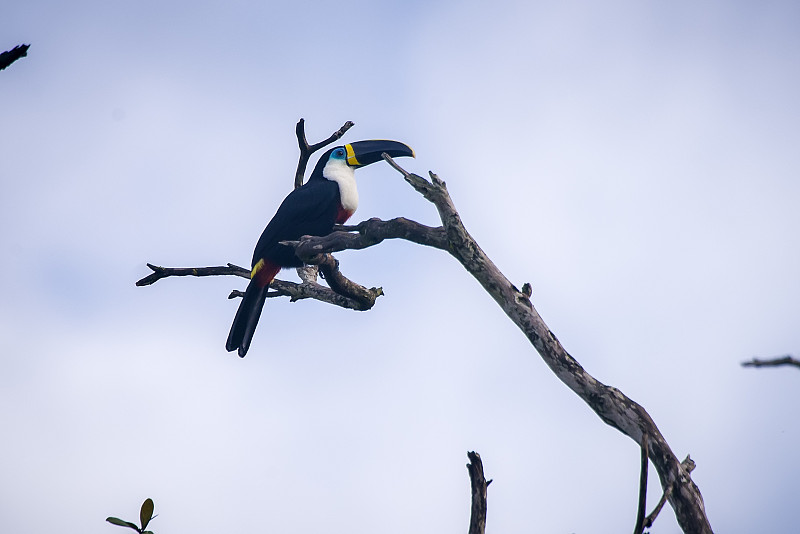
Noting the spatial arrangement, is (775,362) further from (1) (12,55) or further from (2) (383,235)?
(2) (383,235)

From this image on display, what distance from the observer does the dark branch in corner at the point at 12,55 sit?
1.95 meters

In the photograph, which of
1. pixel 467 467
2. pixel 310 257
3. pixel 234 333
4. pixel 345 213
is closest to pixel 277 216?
pixel 345 213

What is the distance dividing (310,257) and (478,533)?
7.30ft

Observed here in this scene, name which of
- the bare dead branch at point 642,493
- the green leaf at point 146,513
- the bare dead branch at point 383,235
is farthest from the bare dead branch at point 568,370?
the green leaf at point 146,513

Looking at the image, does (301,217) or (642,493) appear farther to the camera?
(301,217)

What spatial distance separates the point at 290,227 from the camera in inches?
237

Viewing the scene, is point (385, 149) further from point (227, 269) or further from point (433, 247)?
point (433, 247)

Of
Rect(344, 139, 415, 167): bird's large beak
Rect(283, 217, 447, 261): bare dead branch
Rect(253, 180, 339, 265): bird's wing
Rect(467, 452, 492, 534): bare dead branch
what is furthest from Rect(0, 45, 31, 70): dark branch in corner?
Rect(344, 139, 415, 167): bird's large beak

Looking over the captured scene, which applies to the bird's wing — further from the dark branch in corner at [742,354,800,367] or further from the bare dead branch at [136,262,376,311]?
the dark branch in corner at [742,354,800,367]

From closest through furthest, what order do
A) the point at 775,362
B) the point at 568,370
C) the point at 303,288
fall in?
1. the point at 775,362
2. the point at 568,370
3. the point at 303,288

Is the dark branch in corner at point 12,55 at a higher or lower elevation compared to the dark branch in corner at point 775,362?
higher

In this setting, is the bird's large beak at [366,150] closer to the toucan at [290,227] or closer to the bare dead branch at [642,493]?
the toucan at [290,227]

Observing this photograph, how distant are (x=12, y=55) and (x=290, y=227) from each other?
407cm

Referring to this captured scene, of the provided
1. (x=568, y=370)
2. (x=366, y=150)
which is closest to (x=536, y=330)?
(x=568, y=370)
